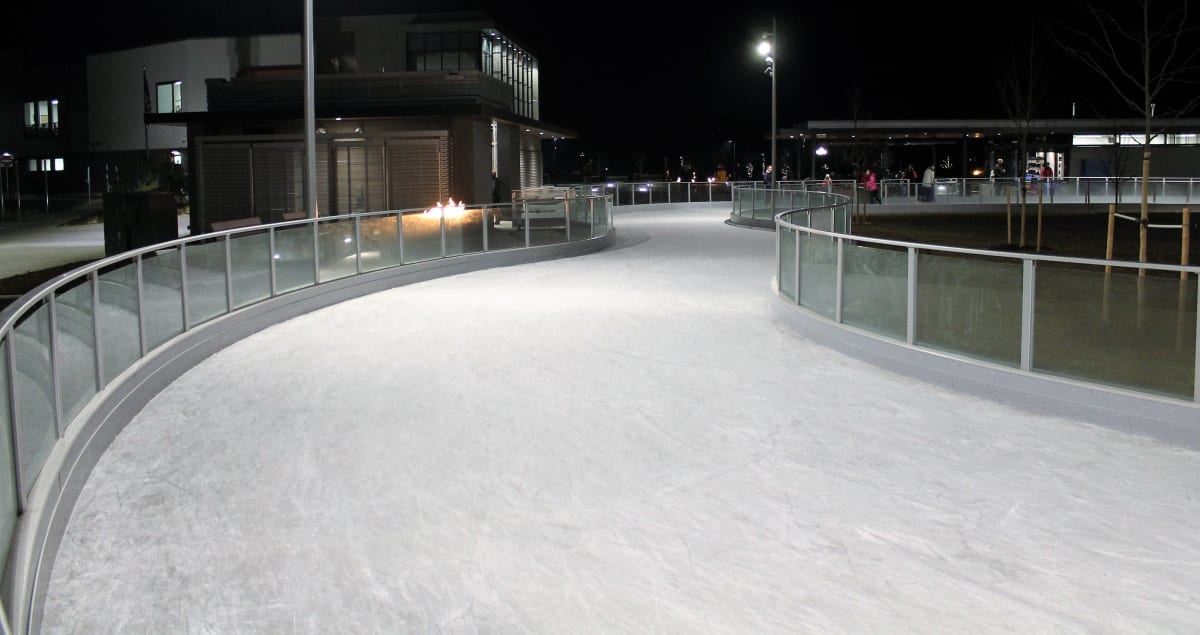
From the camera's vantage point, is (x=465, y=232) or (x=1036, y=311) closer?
(x=1036, y=311)

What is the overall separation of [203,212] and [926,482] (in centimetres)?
3085

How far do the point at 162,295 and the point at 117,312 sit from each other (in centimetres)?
144

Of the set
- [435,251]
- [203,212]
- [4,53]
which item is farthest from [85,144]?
[435,251]

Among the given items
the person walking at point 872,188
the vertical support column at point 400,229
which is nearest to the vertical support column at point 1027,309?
the vertical support column at point 400,229

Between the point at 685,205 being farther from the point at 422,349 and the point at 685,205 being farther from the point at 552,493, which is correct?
the point at 552,493

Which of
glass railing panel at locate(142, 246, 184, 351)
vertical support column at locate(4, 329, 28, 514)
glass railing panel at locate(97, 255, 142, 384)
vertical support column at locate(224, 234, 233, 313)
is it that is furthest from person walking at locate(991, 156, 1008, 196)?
vertical support column at locate(4, 329, 28, 514)

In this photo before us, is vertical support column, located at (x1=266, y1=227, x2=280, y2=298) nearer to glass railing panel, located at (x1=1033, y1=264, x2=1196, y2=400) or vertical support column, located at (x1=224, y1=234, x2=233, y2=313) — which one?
vertical support column, located at (x1=224, y1=234, x2=233, y2=313)

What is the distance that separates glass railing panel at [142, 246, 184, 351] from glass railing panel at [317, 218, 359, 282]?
4.50m

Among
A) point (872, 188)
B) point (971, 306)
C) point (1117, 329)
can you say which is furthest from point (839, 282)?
point (872, 188)

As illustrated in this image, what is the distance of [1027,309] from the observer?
9.10 meters

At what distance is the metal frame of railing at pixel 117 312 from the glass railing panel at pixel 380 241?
0.06 feet

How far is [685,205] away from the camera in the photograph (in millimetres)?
46938

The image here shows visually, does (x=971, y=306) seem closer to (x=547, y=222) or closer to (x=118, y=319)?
(x=118, y=319)

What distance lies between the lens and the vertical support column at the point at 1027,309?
9.01m
